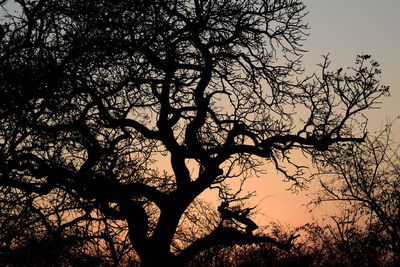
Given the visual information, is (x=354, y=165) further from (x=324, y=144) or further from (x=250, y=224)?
(x=250, y=224)

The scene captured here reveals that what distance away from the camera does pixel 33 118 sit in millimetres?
5801

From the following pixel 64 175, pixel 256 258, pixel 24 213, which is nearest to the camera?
pixel 24 213

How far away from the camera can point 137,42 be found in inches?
271

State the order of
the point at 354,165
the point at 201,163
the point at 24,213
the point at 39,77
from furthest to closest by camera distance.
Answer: the point at 354,165
the point at 201,163
the point at 24,213
the point at 39,77

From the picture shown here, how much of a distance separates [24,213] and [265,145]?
288 inches

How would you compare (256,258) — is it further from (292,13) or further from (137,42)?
(137,42)

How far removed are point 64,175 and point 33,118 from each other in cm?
138

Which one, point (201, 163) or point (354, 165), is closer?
point (201, 163)

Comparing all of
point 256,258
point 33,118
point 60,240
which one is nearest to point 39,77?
point 33,118

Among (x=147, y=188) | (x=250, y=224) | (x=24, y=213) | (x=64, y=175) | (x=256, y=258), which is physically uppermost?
(x=256, y=258)

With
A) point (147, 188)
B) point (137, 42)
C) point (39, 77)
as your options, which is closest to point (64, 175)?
point (39, 77)

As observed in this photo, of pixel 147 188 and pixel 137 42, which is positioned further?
pixel 147 188

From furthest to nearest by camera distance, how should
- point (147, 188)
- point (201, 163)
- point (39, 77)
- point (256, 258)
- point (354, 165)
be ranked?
1. point (256, 258)
2. point (354, 165)
3. point (201, 163)
4. point (147, 188)
5. point (39, 77)

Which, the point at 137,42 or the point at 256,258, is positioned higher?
the point at 256,258
